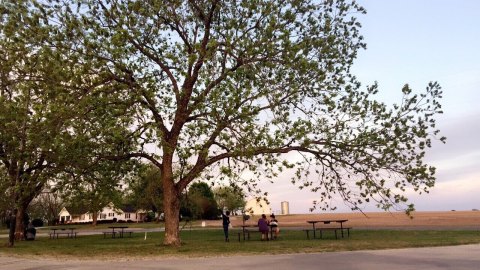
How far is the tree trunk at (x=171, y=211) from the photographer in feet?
74.8

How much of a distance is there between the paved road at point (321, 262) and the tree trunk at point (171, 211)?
6.65 m

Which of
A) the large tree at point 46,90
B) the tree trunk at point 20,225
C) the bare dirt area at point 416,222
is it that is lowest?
the bare dirt area at point 416,222

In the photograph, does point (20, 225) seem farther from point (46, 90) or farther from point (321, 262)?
point (321, 262)

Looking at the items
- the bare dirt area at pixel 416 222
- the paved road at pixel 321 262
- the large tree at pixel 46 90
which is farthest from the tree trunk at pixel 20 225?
the bare dirt area at pixel 416 222

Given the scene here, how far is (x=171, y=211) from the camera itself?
2309cm

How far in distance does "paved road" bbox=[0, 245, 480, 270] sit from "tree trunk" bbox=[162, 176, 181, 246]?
665 centimetres

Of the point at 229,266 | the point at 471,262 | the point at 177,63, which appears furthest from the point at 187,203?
the point at 471,262

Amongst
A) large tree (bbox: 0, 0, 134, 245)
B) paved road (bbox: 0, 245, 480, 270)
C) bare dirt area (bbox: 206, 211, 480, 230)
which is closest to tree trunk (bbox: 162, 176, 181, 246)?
large tree (bbox: 0, 0, 134, 245)

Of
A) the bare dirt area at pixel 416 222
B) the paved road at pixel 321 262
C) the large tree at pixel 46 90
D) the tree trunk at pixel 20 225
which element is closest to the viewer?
the paved road at pixel 321 262

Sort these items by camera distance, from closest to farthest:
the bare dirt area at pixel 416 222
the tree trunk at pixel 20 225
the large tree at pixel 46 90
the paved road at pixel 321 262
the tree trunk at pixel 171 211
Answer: the paved road at pixel 321 262, the large tree at pixel 46 90, the tree trunk at pixel 171 211, the bare dirt area at pixel 416 222, the tree trunk at pixel 20 225

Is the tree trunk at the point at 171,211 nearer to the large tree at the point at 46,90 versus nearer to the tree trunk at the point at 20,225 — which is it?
the large tree at the point at 46,90

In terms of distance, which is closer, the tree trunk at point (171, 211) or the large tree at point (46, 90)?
the large tree at point (46, 90)

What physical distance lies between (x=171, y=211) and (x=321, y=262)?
35.3ft

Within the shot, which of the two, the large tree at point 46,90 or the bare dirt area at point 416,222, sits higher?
the large tree at point 46,90
